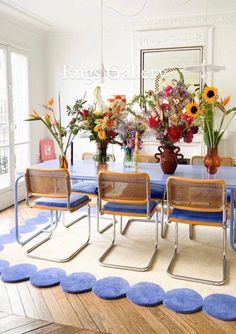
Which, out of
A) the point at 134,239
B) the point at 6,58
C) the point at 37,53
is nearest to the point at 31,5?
the point at 6,58

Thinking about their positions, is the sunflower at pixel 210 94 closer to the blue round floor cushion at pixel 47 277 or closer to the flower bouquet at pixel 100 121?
the flower bouquet at pixel 100 121

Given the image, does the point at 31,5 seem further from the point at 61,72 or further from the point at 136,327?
the point at 136,327

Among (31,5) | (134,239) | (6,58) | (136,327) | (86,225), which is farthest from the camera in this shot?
(6,58)

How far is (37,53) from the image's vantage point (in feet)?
18.8

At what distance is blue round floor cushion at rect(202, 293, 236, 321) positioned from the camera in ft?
7.42

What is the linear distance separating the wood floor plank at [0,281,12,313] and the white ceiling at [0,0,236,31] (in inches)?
133

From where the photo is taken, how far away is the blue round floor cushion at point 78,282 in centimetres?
262

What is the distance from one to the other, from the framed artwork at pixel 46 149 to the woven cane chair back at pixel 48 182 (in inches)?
107

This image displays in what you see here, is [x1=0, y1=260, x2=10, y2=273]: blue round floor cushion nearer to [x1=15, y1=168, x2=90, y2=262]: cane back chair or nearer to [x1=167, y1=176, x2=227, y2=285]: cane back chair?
[x1=15, y1=168, x2=90, y2=262]: cane back chair

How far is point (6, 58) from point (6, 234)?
248cm

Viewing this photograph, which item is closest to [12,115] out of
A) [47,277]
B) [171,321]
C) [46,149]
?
[46,149]

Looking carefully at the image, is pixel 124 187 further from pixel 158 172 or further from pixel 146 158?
pixel 146 158

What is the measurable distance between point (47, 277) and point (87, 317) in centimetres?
63

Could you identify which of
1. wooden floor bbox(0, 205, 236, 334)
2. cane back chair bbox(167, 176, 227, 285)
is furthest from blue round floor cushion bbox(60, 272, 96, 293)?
cane back chair bbox(167, 176, 227, 285)
